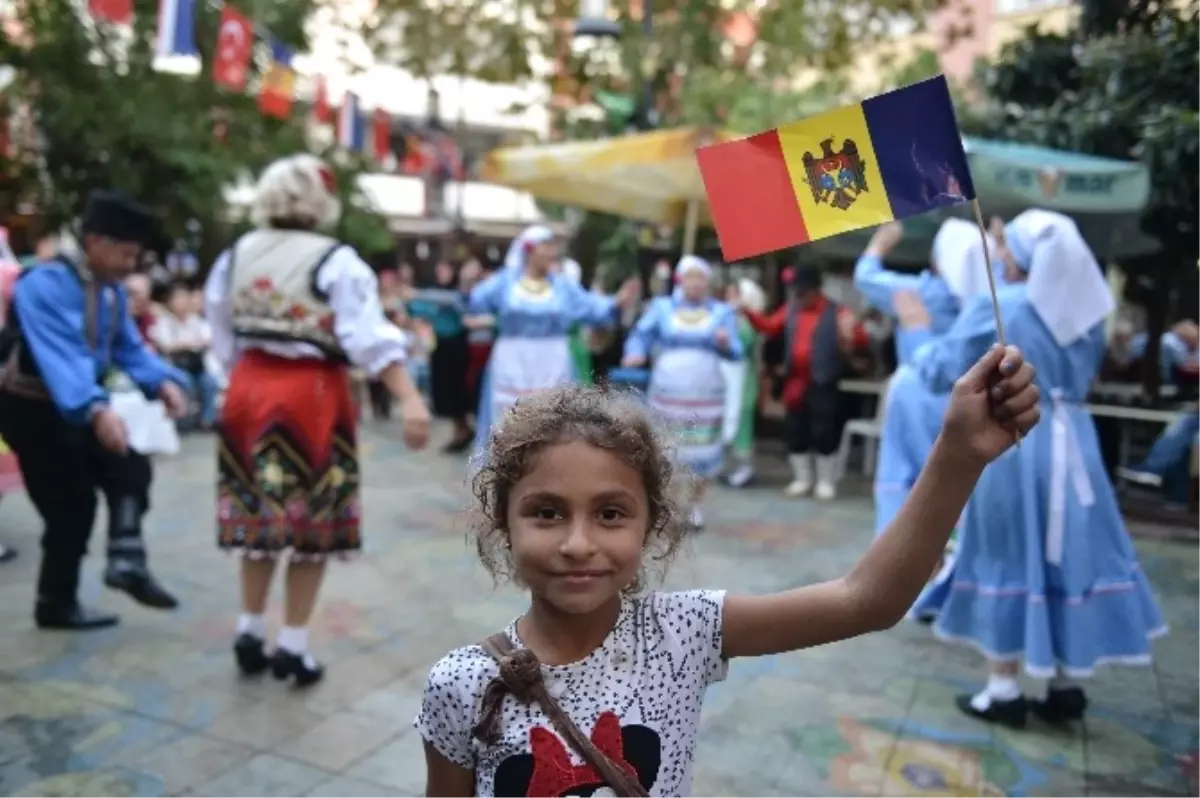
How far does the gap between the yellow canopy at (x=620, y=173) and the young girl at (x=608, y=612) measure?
16.8ft

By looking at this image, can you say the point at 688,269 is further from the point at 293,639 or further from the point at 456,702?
the point at 456,702

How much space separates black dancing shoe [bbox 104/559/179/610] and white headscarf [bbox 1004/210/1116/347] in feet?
11.2

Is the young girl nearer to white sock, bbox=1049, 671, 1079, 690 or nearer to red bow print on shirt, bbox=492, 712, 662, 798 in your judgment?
red bow print on shirt, bbox=492, 712, 662, 798

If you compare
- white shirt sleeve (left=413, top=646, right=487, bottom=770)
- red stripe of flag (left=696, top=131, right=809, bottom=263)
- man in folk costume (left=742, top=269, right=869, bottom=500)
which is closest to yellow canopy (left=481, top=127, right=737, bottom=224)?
man in folk costume (left=742, top=269, right=869, bottom=500)

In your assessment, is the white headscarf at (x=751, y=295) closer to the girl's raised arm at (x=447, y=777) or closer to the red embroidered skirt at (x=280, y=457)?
the red embroidered skirt at (x=280, y=457)

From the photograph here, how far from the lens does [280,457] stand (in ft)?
11.6

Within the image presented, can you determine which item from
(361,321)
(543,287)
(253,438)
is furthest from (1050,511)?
(543,287)

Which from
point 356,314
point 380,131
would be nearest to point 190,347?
point 380,131

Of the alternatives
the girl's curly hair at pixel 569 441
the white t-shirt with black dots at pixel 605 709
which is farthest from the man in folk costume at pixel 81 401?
the white t-shirt with black dots at pixel 605 709

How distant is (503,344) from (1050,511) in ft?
13.4

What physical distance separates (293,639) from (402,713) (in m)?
0.52

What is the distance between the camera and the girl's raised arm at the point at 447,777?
5.09 ft

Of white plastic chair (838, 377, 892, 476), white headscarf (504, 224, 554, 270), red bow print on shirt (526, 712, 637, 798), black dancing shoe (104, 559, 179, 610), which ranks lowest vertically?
black dancing shoe (104, 559, 179, 610)

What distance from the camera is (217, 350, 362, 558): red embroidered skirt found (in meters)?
3.51
